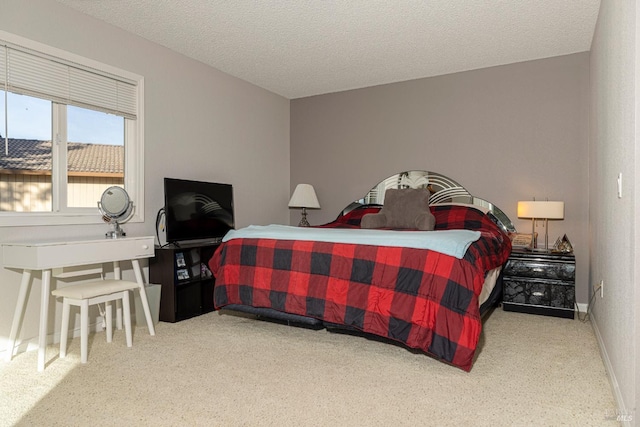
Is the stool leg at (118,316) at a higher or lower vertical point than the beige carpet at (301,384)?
higher

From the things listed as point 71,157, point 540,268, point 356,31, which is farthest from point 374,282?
point 71,157

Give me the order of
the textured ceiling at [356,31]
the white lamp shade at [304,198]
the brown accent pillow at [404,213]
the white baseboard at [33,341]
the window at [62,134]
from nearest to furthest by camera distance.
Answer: the white baseboard at [33,341] → the window at [62,134] → the textured ceiling at [356,31] → the brown accent pillow at [404,213] → the white lamp shade at [304,198]

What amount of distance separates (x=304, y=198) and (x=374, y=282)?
101 inches

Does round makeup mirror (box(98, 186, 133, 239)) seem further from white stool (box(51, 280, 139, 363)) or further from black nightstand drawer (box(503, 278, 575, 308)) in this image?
black nightstand drawer (box(503, 278, 575, 308))

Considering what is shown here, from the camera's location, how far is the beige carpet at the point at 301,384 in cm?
189

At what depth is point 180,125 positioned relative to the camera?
4121 mm

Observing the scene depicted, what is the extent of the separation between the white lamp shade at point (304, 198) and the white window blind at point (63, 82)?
2.07 meters

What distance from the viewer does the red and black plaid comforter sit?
243cm

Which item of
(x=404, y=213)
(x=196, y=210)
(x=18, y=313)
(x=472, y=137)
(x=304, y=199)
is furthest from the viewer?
(x=304, y=199)

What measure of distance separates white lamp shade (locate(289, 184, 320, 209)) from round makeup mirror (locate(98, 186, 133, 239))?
211 centimetres

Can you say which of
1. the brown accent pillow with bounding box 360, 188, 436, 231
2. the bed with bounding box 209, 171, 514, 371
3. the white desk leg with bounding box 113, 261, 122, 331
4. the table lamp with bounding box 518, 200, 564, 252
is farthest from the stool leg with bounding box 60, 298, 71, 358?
the table lamp with bounding box 518, 200, 564, 252

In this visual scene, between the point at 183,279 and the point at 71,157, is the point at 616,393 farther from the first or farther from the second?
the point at 71,157

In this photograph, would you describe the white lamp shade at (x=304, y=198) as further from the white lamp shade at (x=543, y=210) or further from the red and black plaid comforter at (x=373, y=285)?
the white lamp shade at (x=543, y=210)

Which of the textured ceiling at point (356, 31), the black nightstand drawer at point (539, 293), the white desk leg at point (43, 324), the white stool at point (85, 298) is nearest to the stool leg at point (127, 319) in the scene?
the white stool at point (85, 298)
